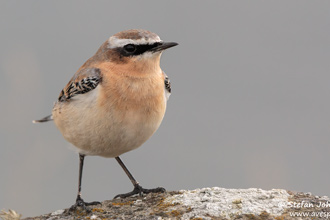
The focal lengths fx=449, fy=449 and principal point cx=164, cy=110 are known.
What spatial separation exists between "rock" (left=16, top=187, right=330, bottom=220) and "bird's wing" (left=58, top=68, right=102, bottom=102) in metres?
1.88

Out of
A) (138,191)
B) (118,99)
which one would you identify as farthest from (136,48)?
(138,191)

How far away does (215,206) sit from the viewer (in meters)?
6.04

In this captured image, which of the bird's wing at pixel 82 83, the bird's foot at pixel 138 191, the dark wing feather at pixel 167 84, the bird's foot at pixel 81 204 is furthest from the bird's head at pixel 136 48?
the bird's foot at pixel 81 204

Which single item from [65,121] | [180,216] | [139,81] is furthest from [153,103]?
[180,216]

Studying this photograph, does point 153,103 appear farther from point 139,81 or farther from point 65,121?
point 65,121

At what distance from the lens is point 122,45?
737 centimetres

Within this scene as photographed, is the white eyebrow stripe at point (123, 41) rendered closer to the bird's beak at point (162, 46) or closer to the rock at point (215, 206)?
the bird's beak at point (162, 46)

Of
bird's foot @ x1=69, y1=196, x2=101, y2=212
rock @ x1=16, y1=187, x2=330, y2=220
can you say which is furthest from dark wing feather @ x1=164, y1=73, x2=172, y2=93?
bird's foot @ x1=69, y1=196, x2=101, y2=212

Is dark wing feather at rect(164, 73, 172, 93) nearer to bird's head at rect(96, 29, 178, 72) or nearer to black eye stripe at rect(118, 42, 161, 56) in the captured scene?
bird's head at rect(96, 29, 178, 72)

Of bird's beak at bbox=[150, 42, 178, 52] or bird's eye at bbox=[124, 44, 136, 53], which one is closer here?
bird's beak at bbox=[150, 42, 178, 52]

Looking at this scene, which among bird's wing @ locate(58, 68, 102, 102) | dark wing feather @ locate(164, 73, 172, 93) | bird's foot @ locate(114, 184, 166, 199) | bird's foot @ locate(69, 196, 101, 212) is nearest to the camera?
bird's foot @ locate(69, 196, 101, 212)

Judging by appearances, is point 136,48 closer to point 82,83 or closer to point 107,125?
point 82,83

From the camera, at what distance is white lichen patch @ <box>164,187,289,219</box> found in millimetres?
5922

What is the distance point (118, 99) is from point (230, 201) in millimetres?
2296
